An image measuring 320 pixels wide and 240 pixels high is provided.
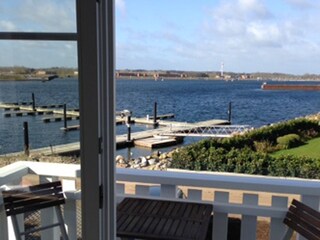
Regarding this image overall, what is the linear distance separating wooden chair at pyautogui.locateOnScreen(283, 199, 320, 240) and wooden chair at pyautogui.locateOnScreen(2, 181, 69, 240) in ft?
3.72

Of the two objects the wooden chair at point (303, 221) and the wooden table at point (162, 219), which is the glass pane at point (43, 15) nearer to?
the wooden table at point (162, 219)

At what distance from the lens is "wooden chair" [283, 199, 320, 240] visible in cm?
163

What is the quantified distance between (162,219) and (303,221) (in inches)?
27.2

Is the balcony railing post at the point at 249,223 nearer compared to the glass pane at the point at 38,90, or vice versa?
the glass pane at the point at 38,90

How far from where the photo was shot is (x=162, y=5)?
30969 millimetres

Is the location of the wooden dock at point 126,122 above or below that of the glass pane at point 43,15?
below

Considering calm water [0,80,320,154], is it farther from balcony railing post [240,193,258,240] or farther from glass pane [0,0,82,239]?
glass pane [0,0,82,239]

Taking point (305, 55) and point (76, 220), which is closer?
point (76, 220)

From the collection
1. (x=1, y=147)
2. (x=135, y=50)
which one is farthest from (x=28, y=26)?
(x=135, y=50)

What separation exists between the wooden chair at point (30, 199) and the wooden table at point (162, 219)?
1.28 ft

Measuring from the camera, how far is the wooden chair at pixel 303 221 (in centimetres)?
163

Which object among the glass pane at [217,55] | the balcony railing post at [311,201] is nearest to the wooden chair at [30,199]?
the balcony railing post at [311,201]

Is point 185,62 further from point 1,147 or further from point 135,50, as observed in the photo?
point 1,147

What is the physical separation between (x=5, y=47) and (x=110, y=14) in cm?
37
